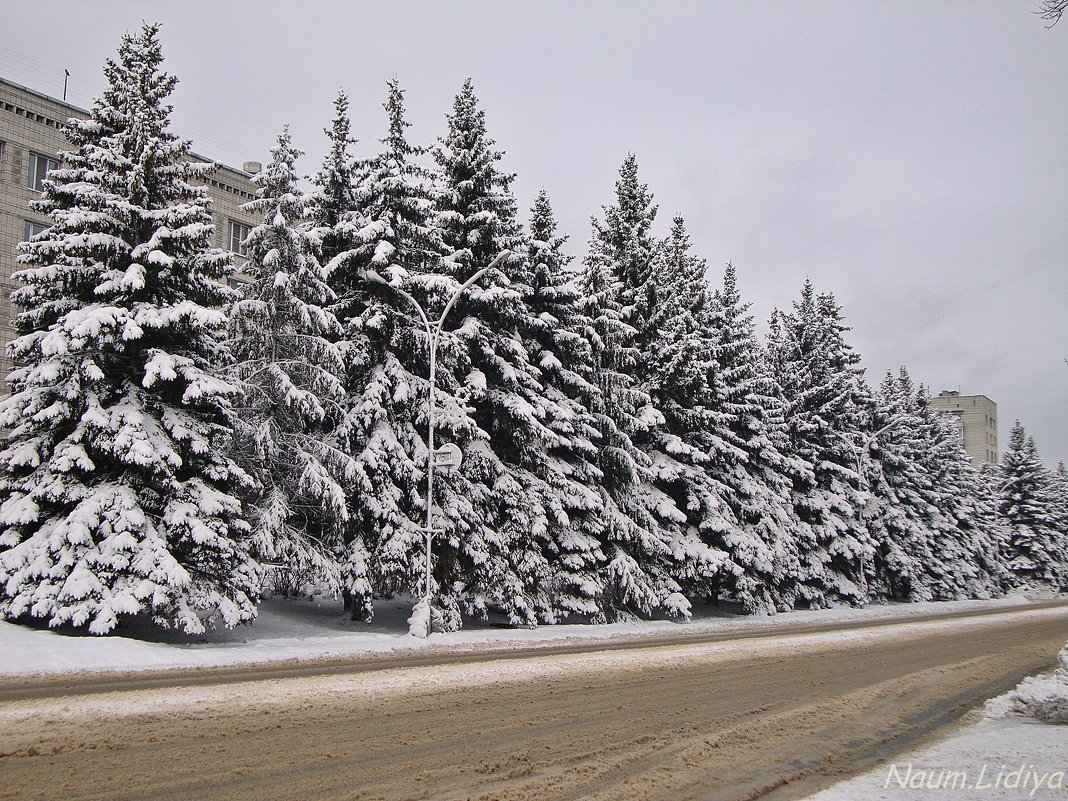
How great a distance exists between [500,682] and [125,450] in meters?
8.71

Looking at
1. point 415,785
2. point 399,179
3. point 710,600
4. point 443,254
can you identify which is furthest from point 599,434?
point 415,785

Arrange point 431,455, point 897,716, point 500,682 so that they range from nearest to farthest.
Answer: point 897,716
point 500,682
point 431,455

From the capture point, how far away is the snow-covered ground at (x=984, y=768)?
6.74 metres

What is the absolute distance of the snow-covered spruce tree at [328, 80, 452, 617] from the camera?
796 inches

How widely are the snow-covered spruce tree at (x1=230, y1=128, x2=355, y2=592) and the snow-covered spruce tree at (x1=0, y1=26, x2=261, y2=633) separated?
1.87m

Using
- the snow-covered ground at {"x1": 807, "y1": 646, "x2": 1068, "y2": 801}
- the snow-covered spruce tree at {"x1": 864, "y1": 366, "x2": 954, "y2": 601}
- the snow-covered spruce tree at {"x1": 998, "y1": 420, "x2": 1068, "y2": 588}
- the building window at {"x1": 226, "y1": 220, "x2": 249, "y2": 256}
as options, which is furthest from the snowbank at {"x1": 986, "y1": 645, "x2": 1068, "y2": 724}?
the snow-covered spruce tree at {"x1": 998, "y1": 420, "x2": 1068, "y2": 588}

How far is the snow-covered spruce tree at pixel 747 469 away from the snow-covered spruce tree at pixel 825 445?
2512mm

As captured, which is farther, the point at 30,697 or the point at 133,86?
the point at 133,86

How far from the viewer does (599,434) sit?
85.6ft

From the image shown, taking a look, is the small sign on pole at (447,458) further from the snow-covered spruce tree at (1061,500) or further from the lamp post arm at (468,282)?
the snow-covered spruce tree at (1061,500)

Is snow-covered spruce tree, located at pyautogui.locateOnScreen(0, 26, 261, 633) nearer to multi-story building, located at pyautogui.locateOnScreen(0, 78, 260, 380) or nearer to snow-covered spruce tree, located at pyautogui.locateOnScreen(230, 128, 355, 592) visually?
A: snow-covered spruce tree, located at pyautogui.locateOnScreen(230, 128, 355, 592)

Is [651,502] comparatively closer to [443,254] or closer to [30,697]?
[443,254]

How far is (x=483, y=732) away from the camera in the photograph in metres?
8.62

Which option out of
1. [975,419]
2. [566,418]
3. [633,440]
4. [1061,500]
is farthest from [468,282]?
[975,419]
